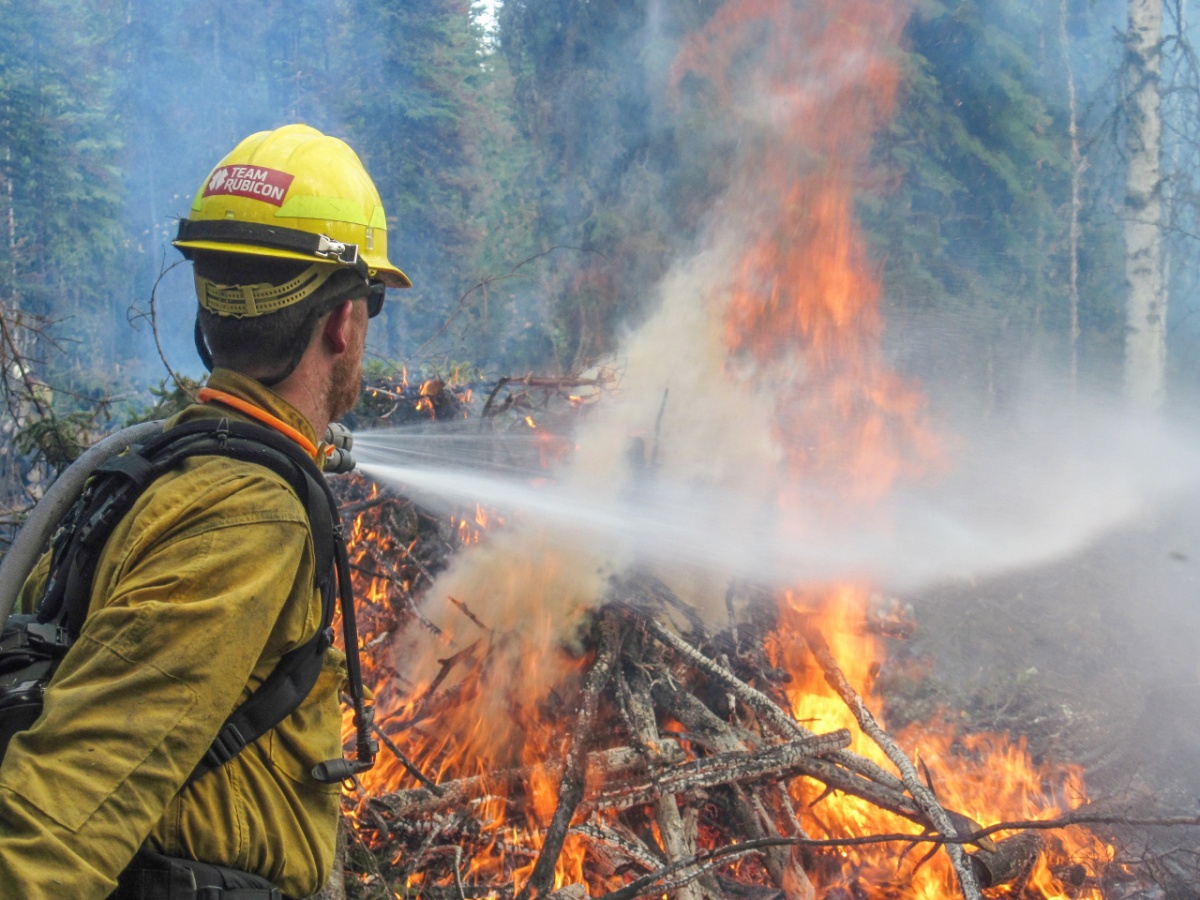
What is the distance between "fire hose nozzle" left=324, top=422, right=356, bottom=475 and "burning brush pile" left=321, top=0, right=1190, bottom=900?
2.24 meters

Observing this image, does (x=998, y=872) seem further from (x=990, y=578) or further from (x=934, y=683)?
(x=990, y=578)

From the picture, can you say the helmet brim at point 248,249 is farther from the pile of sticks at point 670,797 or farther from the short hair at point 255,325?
the pile of sticks at point 670,797

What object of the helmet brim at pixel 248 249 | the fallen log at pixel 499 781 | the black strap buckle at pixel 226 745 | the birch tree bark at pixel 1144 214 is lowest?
the fallen log at pixel 499 781

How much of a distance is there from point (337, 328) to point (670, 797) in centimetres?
339

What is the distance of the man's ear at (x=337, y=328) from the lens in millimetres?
2061

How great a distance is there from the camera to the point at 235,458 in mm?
1730

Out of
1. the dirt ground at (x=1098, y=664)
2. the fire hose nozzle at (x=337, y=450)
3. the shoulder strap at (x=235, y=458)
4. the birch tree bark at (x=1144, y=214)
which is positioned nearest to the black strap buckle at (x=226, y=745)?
the shoulder strap at (x=235, y=458)

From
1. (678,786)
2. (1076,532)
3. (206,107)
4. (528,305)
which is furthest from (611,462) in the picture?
(206,107)

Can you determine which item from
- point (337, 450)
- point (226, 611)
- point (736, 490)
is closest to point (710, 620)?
point (736, 490)

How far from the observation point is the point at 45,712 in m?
1.41

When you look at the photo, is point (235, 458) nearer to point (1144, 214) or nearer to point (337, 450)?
point (337, 450)

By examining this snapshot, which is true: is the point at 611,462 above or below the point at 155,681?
below

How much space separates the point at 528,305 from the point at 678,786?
41.2 ft

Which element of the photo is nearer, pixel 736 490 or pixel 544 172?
pixel 736 490
